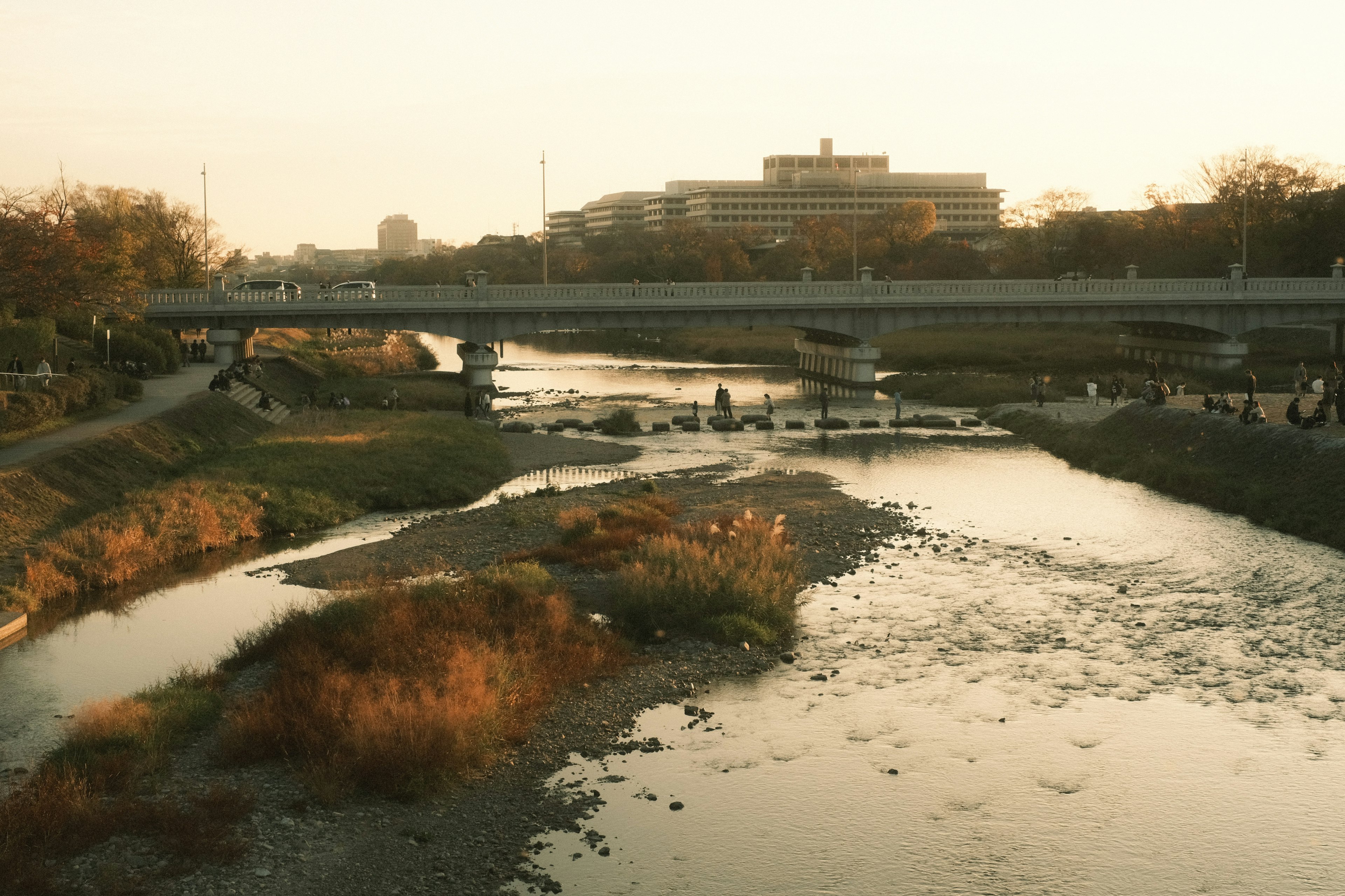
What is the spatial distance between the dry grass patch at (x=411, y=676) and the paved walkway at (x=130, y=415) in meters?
15.8

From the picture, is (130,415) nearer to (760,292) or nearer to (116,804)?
(116,804)

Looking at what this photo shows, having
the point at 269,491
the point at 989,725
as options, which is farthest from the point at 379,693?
the point at 269,491

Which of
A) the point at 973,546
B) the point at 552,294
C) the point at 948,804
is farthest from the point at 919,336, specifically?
A: the point at 948,804

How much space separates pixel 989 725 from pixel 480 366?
55.1 meters

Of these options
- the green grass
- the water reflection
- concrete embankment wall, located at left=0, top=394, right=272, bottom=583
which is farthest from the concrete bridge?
the water reflection

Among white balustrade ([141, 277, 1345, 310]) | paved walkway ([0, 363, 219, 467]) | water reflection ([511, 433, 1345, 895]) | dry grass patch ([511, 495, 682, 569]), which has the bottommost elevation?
water reflection ([511, 433, 1345, 895])

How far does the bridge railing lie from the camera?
68250 mm

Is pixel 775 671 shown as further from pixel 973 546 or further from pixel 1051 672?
pixel 973 546

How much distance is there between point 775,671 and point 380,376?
6214 cm

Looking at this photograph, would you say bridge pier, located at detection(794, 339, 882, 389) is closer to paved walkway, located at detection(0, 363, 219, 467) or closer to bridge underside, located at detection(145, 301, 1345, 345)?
bridge underside, located at detection(145, 301, 1345, 345)

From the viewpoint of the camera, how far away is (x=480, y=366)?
2803 inches

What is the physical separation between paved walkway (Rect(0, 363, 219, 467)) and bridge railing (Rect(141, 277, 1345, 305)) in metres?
4.95

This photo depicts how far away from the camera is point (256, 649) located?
21781 millimetres

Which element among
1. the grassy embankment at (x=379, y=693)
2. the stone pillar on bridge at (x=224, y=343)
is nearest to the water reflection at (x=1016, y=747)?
the grassy embankment at (x=379, y=693)
